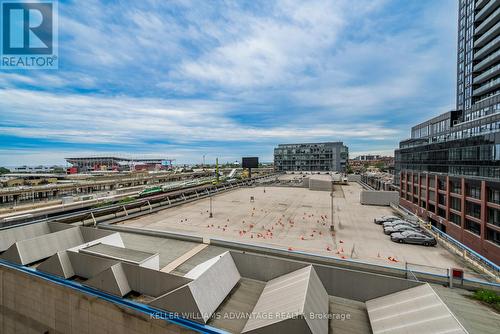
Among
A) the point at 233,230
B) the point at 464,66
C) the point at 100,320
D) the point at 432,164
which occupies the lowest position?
the point at 100,320

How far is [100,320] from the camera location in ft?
40.6

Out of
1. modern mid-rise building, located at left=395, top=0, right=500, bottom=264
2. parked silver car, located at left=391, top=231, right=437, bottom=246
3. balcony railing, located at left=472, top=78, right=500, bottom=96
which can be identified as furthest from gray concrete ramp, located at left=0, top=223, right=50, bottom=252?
balcony railing, located at left=472, top=78, right=500, bottom=96

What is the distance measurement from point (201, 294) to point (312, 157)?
140349 mm

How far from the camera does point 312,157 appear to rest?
471 feet

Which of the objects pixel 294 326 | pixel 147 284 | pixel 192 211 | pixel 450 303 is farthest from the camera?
pixel 192 211

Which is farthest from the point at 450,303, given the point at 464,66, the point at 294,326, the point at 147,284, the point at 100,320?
the point at 464,66

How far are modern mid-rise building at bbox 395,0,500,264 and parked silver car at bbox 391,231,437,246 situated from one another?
42.7 ft

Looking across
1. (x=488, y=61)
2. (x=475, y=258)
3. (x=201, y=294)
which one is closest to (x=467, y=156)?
(x=475, y=258)

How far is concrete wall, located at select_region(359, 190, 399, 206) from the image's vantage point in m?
35.6

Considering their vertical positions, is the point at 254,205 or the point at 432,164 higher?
the point at 432,164

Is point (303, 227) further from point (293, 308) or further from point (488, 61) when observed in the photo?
point (488, 61)

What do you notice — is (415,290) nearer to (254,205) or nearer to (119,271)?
(119,271)

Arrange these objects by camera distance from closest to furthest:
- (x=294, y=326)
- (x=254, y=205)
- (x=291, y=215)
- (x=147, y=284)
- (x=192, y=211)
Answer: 1. (x=294, y=326)
2. (x=147, y=284)
3. (x=291, y=215)
4. (x=192, y=211)
5. (x=254, y=205)

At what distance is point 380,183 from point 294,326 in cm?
6947
